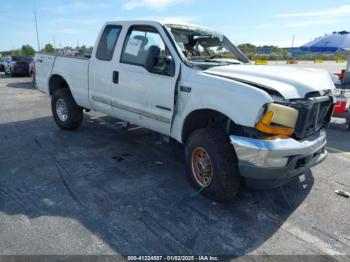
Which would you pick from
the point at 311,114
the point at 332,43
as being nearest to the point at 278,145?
the point at 311,114

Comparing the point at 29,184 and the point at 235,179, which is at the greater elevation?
the point at 235,179

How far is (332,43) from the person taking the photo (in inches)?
343

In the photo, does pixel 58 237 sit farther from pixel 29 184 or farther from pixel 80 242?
pixel 29 184

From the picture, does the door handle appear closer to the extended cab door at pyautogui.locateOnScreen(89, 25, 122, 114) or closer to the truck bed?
the extended cab door at pyautogui.locateOnScreen(89, 25, 122, 114)

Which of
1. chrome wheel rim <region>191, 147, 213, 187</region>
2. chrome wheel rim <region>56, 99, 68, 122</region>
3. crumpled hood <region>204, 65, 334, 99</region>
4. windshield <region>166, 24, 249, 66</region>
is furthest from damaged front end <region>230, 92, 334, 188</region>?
chrome wheel rim <region>56, 99, 68, 122</region>

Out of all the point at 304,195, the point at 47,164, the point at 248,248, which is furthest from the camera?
the point at 47,164

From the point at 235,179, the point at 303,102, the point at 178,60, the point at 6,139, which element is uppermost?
the point at 178,60

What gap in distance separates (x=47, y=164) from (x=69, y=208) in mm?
1454

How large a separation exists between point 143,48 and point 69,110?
2395mm

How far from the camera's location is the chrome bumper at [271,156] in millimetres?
2881

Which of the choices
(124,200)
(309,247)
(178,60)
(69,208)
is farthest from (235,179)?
(69,208)

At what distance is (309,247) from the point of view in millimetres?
2746

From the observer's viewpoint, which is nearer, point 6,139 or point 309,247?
point 309,247

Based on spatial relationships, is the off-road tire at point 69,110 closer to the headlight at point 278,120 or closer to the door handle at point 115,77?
the door handle at point 115,77
